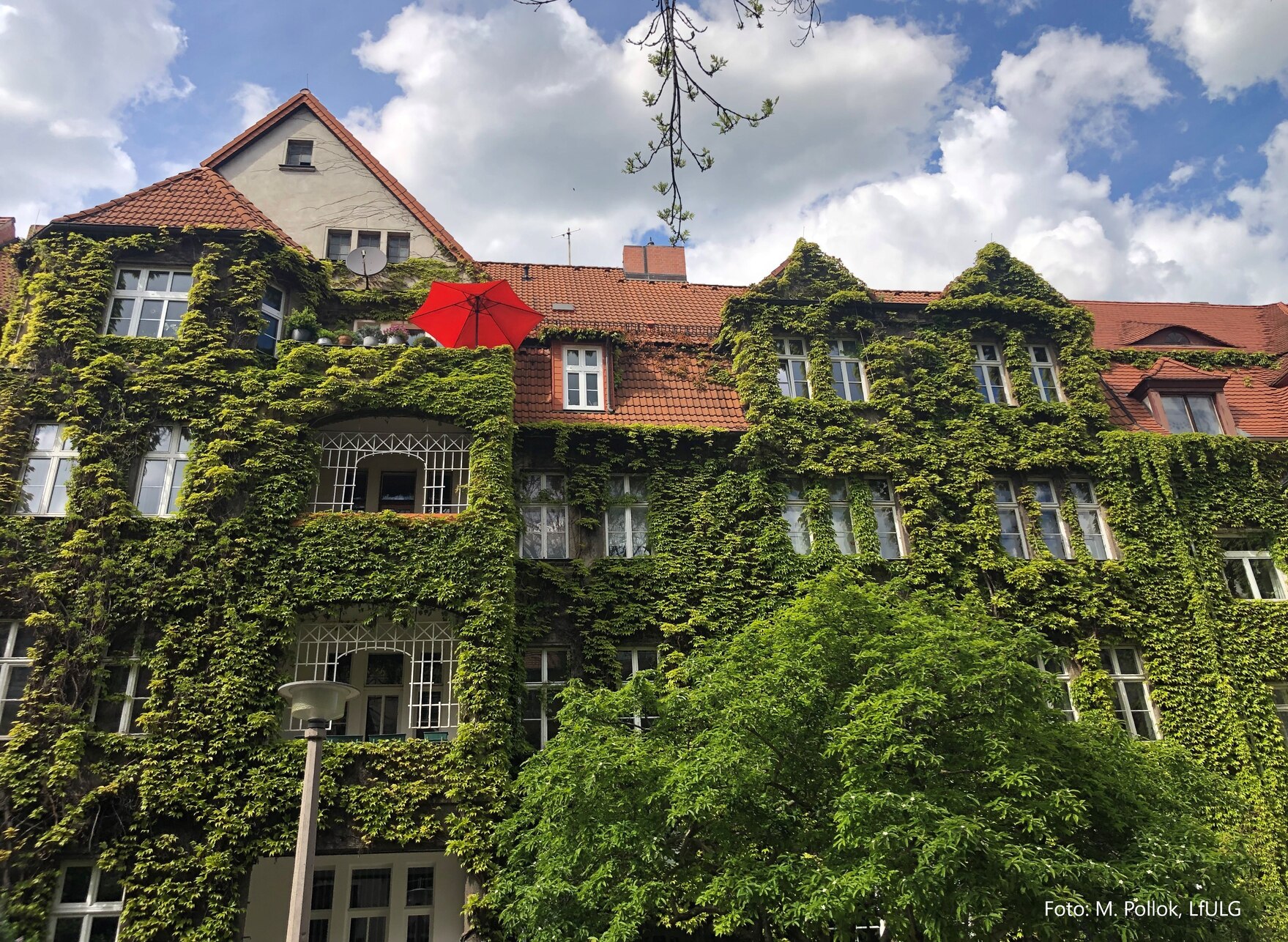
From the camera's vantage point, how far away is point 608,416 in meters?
18.4

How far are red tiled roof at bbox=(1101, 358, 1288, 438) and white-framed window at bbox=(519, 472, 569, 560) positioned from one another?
43.5 ft

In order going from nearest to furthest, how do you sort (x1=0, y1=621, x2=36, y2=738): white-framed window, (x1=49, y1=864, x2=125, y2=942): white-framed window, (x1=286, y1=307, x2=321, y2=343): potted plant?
(x1=49, y1=864, x2=125, y2=942): white-framed window → (x1=0, y1=621, x2=36, y2=738): white-framed window → (x1=286, y1=307, x2=321, y2=343): potted plant

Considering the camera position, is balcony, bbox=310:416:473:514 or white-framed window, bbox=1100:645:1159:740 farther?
white-framed window, bbox=1100:645:1159:740

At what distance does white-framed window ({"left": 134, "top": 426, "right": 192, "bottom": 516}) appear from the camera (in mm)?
14766

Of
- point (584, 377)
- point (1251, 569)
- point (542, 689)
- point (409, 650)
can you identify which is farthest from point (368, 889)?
point (1251, 569)

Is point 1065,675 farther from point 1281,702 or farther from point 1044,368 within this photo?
point 1044,368

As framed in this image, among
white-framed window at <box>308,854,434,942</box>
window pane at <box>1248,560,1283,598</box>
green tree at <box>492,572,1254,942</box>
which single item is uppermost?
window pane at <box>1248,560,1283,598</box>

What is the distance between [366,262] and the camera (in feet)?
61.9

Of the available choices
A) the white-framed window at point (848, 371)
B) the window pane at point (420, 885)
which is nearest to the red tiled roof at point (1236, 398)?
the white-framed window at point (848, 371)

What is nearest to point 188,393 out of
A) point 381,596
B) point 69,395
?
point 69,395

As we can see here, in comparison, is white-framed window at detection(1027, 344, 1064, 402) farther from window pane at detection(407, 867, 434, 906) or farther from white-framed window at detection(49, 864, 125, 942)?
white-framed window at detection(49, 864, 125, 942)

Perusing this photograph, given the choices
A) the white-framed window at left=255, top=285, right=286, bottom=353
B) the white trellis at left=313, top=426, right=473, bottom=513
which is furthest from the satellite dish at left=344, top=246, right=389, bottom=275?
the white trellis at left=313, top=426, right=473, bottom=513

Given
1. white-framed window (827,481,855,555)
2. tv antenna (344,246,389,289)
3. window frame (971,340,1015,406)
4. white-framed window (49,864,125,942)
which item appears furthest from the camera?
window frame (971,340,1015,406)

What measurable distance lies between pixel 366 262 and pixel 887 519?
12752mm
